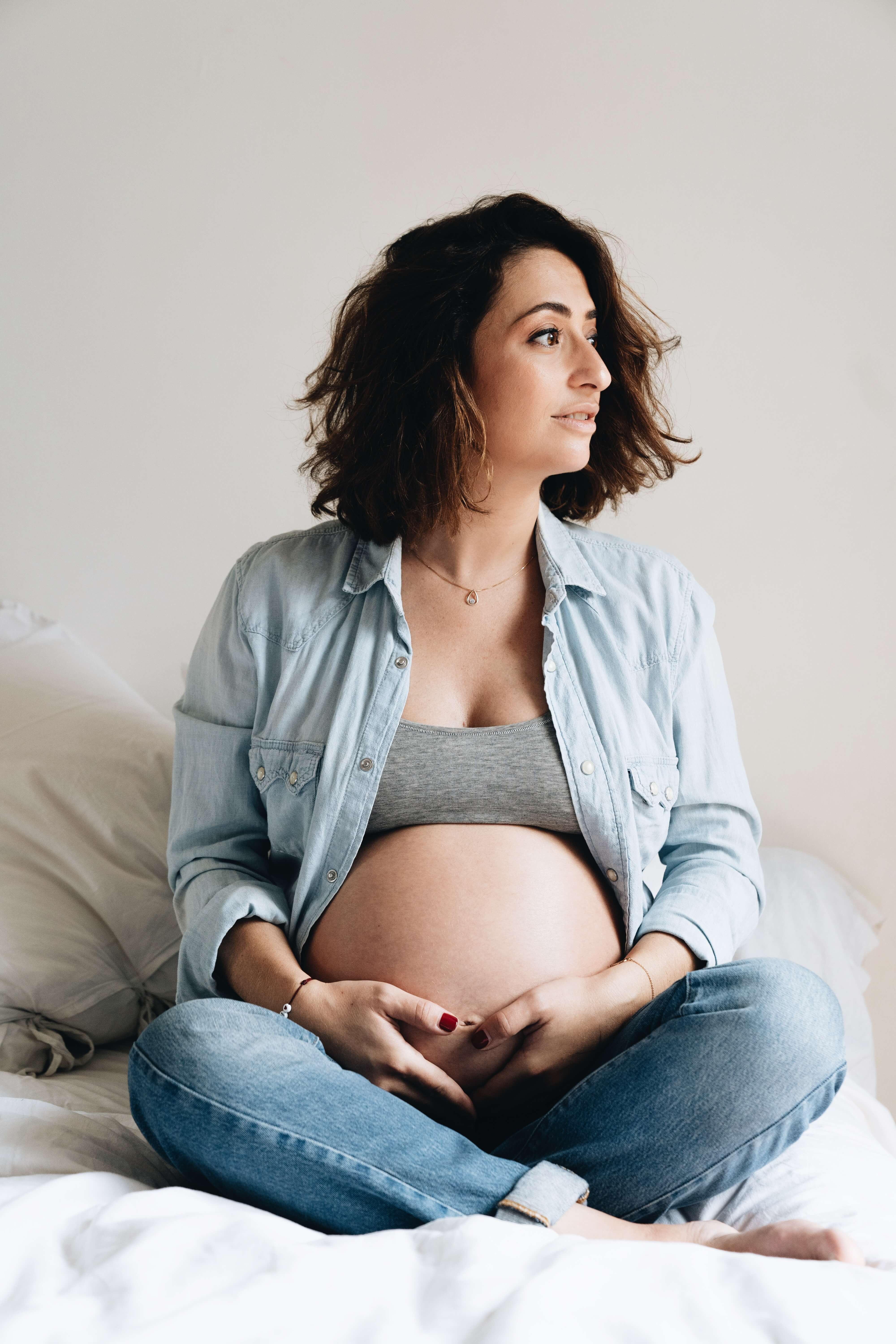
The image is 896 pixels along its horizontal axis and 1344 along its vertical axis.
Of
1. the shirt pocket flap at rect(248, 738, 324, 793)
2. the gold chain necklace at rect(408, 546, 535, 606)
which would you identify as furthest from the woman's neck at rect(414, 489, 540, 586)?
the shirt pocket flap at rect(248, 738, 324, 793)

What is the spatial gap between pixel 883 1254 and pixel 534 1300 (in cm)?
33

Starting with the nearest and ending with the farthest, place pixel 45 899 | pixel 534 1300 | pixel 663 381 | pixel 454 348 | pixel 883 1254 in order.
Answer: pixel 534 1300 < pixel 883 1254 < pixel 454 348 < pixel 45 899 < pixel 663 381

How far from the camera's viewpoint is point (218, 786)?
1.17 m

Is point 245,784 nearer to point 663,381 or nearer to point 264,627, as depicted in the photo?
point 264,627

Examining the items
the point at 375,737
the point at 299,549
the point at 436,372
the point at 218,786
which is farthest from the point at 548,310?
the point at 218,786

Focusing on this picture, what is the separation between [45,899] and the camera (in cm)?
128

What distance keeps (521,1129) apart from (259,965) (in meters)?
0.29

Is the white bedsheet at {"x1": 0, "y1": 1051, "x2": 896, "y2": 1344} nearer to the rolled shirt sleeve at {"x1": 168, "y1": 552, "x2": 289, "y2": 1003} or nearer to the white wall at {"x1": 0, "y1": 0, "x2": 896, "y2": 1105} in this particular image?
the rolled shirt sleeve at {"x1": 168, "y1": 552, "x2": 289, "y2": 1003}

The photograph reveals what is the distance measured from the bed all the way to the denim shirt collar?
393mm

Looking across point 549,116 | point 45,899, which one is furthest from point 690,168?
point 45,899

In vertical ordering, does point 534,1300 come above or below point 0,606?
below

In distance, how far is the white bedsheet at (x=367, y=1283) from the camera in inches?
24.5

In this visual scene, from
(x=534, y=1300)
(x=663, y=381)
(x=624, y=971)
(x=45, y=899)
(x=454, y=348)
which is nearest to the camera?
(x=534, y=1300)

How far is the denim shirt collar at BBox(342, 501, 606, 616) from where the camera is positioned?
1.19m
